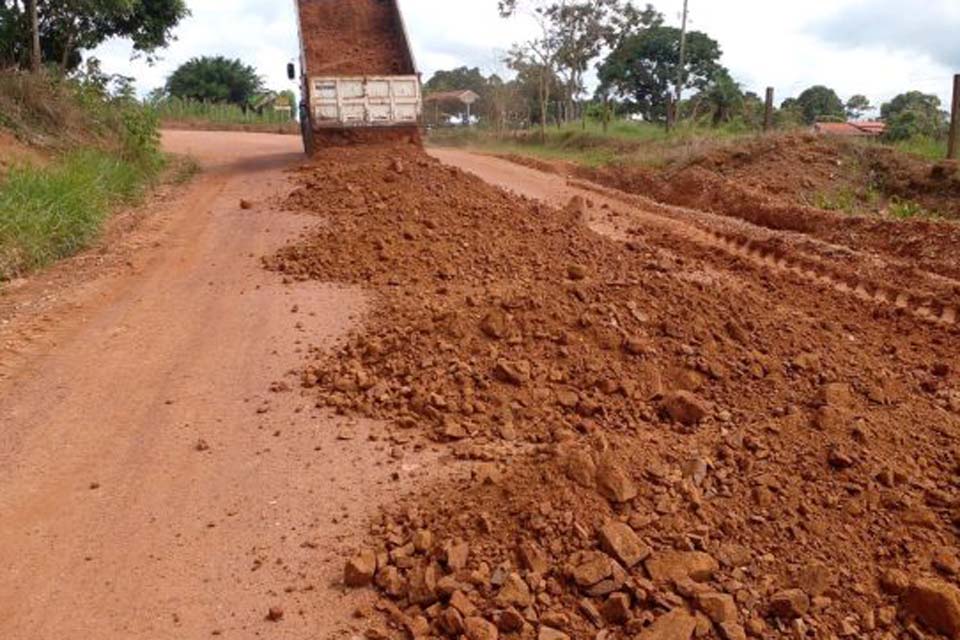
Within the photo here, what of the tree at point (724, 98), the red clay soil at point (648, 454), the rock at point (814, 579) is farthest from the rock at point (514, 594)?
the tree at point (724, 98)

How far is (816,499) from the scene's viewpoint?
137 inches

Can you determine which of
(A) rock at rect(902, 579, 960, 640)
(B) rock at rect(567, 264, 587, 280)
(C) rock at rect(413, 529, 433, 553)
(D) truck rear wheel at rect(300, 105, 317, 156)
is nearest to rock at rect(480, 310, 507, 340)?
(B) rock at rect(567, 264, 587, 280)

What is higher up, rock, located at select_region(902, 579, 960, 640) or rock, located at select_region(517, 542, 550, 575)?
rock, located at select_region(517, 542, 550, 575)

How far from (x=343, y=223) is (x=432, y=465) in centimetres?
499

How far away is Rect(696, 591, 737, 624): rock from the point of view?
2.88 m

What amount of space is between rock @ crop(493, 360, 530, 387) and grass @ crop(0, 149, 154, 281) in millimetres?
4974

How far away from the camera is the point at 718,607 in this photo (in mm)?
2891

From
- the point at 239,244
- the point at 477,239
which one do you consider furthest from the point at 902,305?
the point at 239,244

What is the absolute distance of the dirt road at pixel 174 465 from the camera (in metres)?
3.19

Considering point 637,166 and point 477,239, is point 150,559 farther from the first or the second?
point 637,166

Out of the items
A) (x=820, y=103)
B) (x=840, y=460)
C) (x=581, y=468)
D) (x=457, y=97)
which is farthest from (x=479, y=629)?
(x=457, y=97)

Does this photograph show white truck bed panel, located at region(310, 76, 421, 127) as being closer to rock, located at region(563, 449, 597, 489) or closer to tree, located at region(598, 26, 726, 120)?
rock, located at region(563, 449, 597, 489)

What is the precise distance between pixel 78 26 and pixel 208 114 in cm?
1629

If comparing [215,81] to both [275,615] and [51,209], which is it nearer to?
[51,209]
